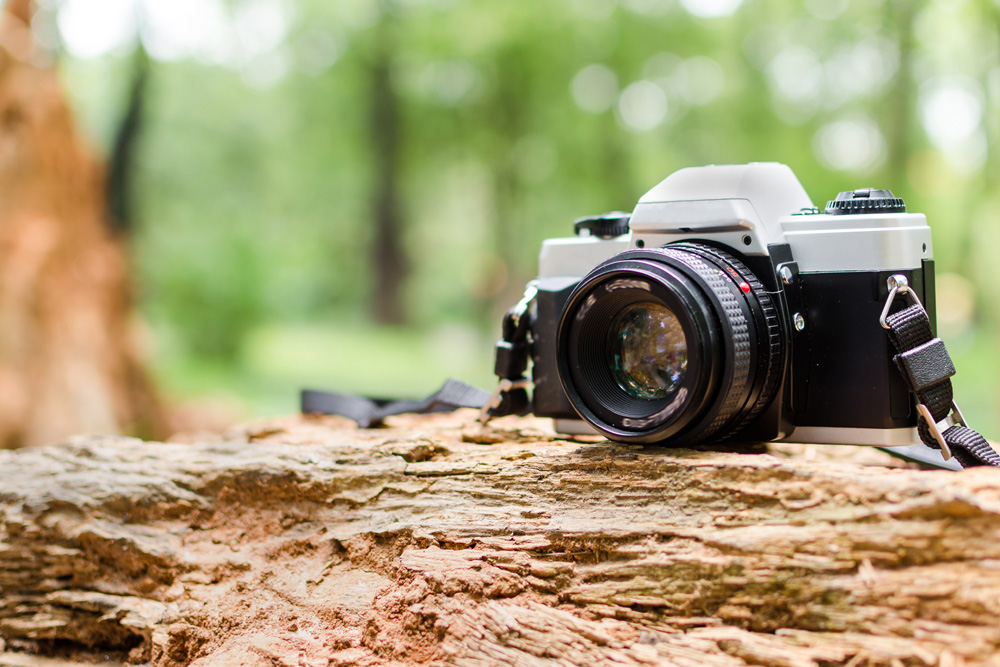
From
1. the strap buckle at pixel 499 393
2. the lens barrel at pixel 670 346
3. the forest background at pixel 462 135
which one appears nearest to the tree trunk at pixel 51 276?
the forest background at pixel 462 135

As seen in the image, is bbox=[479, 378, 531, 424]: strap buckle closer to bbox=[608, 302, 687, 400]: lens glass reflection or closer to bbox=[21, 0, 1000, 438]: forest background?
bbox=[608, 302, 687, 400]: lens glass reflection

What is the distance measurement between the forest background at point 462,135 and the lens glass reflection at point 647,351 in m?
4.42

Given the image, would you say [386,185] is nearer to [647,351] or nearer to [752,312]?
[647,351]

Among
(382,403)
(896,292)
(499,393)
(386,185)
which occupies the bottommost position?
(382,403)

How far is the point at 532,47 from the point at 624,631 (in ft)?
28.1

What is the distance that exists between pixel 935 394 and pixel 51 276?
5051 millimetres

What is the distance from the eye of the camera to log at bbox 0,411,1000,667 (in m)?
1.33

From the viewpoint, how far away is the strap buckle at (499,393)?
207cm

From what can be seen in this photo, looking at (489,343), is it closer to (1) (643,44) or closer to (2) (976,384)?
(1) (643,44)

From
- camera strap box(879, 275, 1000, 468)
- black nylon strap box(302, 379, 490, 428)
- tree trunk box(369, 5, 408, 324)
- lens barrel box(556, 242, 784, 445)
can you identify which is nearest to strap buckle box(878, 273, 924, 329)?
camera strap box(879, 275, 1000, 468)

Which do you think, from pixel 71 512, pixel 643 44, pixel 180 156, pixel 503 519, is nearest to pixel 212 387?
pixel 180 156

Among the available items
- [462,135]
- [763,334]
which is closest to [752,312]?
[763,334]

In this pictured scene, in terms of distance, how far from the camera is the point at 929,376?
159 cm

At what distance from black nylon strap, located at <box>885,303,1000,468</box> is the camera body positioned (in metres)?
0.06
